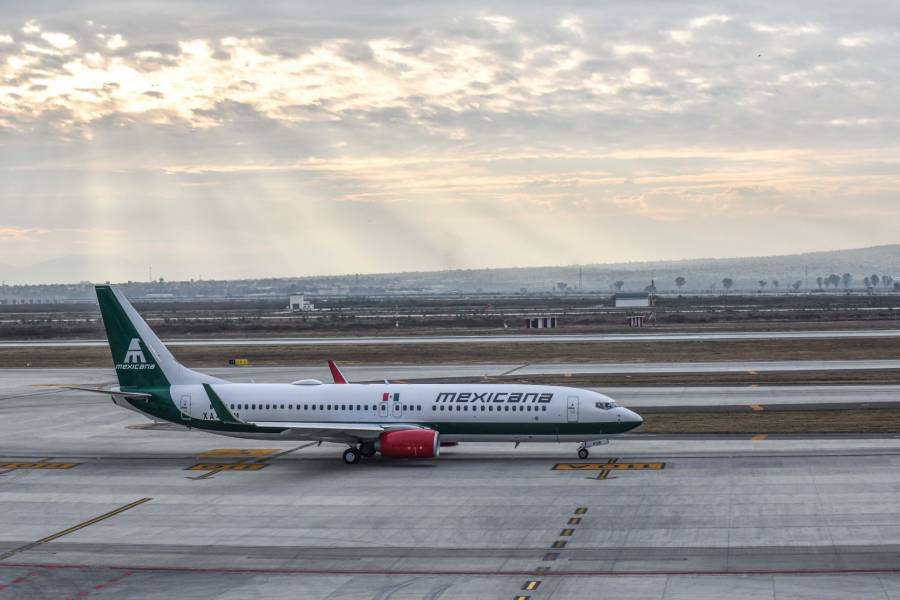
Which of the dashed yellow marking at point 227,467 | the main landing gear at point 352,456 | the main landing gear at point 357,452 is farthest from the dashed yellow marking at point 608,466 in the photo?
the dashed yellow marking at point 227,467

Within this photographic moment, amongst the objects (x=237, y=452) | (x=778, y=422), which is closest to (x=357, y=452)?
(x=237, y=452)

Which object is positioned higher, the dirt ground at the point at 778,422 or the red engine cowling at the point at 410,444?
the red engine cowling at the point at 410,444

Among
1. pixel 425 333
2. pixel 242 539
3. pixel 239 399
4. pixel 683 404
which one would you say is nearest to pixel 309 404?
pixel 239 399

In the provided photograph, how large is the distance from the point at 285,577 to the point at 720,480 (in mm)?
20324

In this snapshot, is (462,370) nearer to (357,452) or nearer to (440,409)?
(440,409)

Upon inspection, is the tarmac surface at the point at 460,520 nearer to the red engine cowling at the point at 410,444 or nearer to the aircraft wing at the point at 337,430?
the red engine cowling at the point at 410,444

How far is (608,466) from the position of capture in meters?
45.7

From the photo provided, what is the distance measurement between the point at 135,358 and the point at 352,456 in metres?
12.5

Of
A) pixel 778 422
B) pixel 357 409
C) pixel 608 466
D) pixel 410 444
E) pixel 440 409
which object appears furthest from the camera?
pixel 778 422

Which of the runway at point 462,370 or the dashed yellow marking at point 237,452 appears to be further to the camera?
the runway at point 462,370

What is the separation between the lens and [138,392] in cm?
5019

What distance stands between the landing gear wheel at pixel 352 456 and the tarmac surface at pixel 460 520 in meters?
0.50

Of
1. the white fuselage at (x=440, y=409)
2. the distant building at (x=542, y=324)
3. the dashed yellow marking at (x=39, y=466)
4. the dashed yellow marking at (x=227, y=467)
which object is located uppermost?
the distant building at (x=542, y=324)

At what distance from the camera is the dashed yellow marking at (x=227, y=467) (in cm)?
4731
